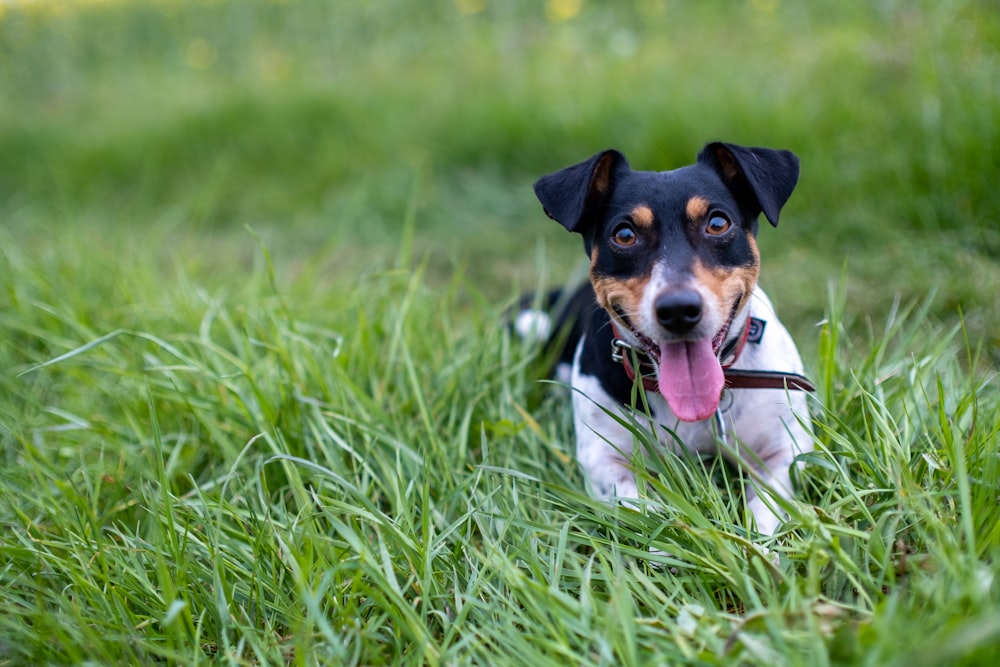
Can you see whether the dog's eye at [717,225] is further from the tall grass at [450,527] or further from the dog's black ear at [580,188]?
the tall grass at [450,527]

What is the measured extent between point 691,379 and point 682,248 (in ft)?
1.20

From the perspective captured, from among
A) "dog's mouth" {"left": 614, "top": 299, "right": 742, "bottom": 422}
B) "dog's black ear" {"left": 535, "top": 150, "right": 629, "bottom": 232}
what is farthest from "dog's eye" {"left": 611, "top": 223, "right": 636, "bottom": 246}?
"dog's mouth" {"left": 614, "top": 299, "right": 742, "bottom": 422}

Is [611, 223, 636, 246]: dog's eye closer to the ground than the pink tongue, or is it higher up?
higher up

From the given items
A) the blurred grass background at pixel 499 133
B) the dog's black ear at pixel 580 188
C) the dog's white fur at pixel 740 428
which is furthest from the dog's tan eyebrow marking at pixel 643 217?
the blurred grass background at pixel 499 133

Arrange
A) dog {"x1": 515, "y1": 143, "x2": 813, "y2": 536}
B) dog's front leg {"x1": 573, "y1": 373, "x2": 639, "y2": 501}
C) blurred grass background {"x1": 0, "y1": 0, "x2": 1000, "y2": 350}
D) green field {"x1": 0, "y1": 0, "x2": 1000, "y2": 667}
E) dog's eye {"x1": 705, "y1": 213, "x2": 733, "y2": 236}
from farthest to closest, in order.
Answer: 1. blurred grass background {"x1": 0, "y1": 0, "x2": 1000, "y2": 350}
2. dog's front leg {"x1": 573, "y1": 373, "x2": 639, "y2": 501}
3. dog's eye {"x1": 705, "y1": 213, "x2": 733, "y2": 236}
4. dog {"x1": 515, "y1": 143, "x2": 813, "y2": 536}
5. green field {"x1": 0, "y1": 0, "x2": 1000, "y2": 667}

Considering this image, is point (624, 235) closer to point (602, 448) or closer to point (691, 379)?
point (691, 379)

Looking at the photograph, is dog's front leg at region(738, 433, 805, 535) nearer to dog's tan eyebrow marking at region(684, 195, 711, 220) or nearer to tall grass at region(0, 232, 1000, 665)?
tall grass at region(0, 232, 1000, 665)

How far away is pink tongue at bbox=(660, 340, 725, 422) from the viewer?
2.25 meters

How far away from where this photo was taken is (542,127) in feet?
18.2

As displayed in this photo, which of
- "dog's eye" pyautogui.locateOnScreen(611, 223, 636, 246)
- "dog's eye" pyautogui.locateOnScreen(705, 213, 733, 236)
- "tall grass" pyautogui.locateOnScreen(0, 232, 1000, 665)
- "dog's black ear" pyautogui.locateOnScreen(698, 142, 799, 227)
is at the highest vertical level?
"dog's black ear" pyautogui.locateOnScreen(698, 142, 799, 227)

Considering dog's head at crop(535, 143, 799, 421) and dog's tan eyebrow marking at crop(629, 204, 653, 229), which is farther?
dog's tan eyebrow marking at crop(629, 204, 653, 229)

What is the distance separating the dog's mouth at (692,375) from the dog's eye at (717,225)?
0.20 meters

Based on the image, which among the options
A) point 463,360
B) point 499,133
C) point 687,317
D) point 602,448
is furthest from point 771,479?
point 499,133

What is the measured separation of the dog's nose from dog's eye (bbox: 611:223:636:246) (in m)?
0.29
